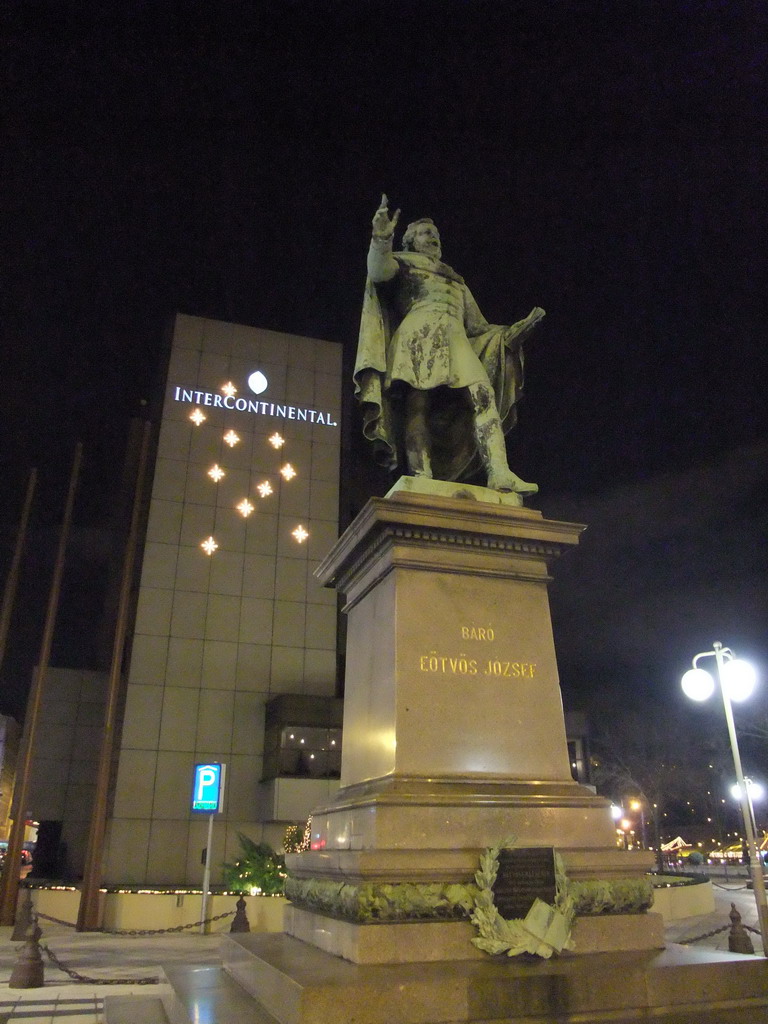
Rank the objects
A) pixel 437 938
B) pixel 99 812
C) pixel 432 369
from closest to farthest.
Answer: pixel 437 938
pixel 432 369
pixel 99 812

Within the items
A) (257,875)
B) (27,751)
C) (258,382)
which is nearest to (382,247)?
(257,875)

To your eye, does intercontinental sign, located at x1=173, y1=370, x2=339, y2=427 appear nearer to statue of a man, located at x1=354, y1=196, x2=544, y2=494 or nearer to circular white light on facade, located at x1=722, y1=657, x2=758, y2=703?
circular white light on facade, located at x1=722, y1=657, x2=758, y2=703

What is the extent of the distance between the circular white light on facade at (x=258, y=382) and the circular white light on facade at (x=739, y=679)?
2863 centimetres

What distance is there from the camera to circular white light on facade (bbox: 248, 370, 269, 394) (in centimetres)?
3859

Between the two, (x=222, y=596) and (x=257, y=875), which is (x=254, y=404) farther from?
(x=257, y=875)

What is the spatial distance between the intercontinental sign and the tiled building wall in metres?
0.20

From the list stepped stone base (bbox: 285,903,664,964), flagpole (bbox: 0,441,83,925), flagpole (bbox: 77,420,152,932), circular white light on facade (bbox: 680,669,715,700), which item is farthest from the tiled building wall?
stepped stone base (bbox: 285,903,664,964)

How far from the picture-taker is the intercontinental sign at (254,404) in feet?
122

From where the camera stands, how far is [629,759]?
193 ft

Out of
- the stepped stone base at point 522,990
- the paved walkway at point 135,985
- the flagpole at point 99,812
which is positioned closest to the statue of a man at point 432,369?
the stepped stone base at point 522,990

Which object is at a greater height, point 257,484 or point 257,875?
point 257,484

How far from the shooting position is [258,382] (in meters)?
38.8

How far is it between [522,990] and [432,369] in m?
5.46

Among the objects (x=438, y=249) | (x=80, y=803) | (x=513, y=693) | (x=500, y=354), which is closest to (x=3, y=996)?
(x=513, y=693)
